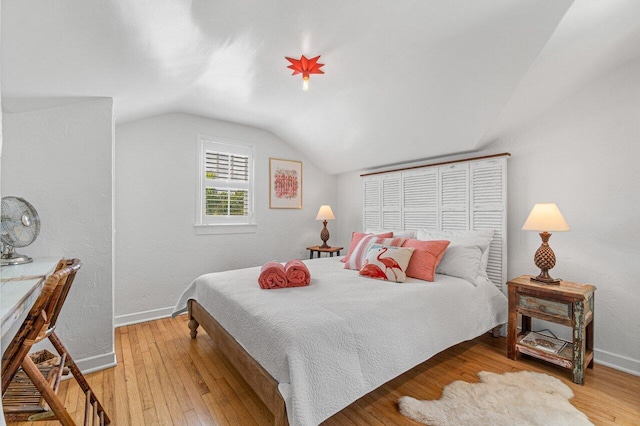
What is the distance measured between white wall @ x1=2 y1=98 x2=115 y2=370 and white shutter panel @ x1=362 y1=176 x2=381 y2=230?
299cm

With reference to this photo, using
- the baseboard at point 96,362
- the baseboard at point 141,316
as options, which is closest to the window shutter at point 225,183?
the baseboard at point 141,316

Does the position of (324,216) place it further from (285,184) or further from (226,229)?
(226,229)

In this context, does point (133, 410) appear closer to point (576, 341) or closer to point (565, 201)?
point (576, 341)

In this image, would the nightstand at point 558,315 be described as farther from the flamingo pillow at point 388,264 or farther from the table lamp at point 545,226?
the flamingo pillow at point 388,264

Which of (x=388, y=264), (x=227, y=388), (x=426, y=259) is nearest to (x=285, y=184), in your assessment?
(x=388, y=264)

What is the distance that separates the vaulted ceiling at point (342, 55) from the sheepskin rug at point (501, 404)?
207 cm

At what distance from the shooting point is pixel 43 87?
1.89m

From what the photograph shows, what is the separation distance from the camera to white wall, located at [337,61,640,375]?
2314mm

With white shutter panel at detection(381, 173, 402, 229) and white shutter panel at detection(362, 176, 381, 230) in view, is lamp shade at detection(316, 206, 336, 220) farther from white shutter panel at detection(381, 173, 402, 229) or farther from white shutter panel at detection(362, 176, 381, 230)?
white shutter panel at detection(381, 173, 402, 229)

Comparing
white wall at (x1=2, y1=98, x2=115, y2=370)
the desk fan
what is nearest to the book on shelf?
white wall at (x1=2, y1=98, x2=115, y2=370)

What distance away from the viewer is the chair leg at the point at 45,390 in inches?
49.6

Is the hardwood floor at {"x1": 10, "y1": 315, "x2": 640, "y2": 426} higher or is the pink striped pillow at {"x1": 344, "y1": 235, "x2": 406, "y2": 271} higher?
the pink striped pillow at {"x1": 344, "y1": 235, "x2": 406, "y2": 271}

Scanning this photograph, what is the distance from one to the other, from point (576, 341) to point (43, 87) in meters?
3.84

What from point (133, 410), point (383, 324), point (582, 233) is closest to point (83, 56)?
point (133, 410)
